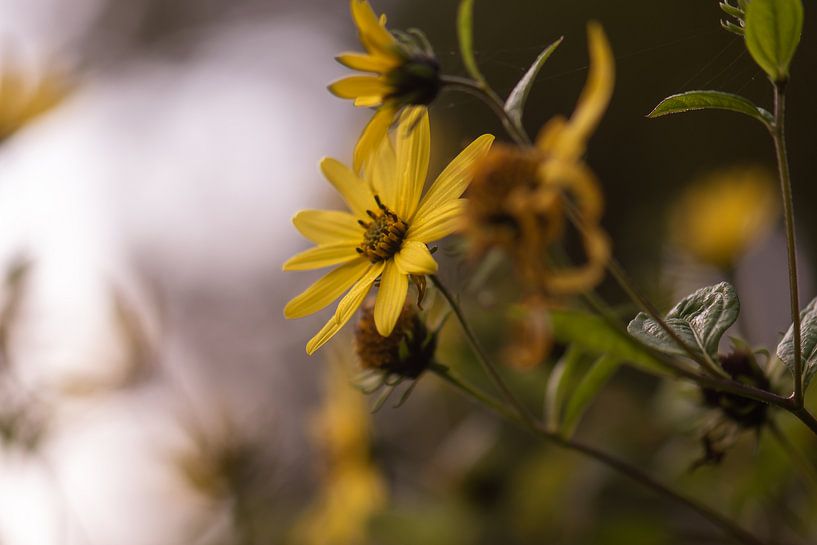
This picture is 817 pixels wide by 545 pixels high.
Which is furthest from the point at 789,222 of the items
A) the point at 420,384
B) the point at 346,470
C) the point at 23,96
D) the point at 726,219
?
the point at 23,96

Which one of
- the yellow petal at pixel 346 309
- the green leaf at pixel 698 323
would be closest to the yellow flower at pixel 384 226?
the yellow petal at pixel 346 309

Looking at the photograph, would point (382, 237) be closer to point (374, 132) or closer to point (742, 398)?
point (374, 132)

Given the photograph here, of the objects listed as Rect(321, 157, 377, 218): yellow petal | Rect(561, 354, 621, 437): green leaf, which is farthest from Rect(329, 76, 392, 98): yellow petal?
Rect(561, 354, 621, 437): green leaf

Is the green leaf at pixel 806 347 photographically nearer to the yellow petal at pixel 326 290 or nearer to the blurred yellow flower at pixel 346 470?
the yellow petal at pixel 326 290

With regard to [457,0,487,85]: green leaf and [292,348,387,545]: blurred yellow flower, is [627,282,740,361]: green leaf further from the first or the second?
[292,348,387,545]: blurred yellow flower

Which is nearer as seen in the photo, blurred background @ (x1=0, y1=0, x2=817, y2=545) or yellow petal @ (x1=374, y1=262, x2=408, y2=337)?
yellow petal @ (x1=374, y1=262, x2=408, y2=337)

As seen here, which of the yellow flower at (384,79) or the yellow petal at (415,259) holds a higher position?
the yellow flower at (384,79)
